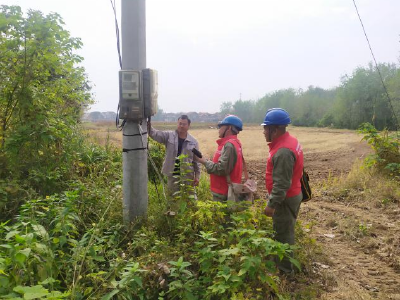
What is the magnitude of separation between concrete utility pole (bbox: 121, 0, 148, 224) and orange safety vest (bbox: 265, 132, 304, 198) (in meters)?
1.41

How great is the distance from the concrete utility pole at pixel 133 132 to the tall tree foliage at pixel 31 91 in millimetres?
1212

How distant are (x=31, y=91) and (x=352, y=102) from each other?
50.3m

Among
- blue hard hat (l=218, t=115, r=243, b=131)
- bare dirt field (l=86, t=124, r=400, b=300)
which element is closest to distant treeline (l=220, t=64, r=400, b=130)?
bare dirt field (l=86, t=124, r=400, b=300)

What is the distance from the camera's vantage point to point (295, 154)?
3580 millimetres

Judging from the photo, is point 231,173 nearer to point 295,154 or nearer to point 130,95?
point 295,154

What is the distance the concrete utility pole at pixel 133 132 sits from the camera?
3709mm

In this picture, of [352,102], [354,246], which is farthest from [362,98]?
[354,246]

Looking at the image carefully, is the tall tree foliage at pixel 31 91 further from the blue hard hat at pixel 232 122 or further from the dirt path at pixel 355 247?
the dirt path at pixel 355 247

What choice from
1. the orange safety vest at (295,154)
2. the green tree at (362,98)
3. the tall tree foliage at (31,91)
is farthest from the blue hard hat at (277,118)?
the green tree at (362,98)

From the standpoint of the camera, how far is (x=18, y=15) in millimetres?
4145

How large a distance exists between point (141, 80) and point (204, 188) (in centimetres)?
305

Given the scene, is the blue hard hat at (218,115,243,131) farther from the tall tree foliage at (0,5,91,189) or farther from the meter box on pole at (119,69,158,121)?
the tall tree foliage at (0,5,91,189)

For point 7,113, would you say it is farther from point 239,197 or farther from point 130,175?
point 239,197

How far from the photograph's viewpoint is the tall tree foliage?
4.21 metres
